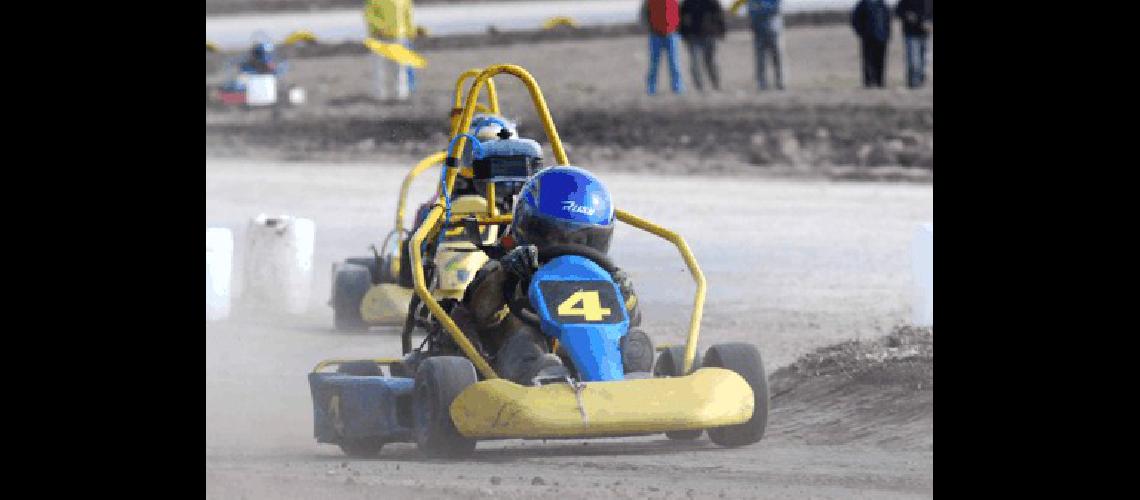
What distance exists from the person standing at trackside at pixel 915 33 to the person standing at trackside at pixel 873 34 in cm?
22

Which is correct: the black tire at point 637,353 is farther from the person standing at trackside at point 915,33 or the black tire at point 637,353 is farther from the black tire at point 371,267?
the person standing at trackside at point 915,33

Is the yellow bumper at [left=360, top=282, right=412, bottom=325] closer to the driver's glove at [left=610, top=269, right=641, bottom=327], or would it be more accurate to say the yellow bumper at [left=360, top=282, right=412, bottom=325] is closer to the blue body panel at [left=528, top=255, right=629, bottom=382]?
the driver's glove at [left=610, top=269, right=641, bottom=327]

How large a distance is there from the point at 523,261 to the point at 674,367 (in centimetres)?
80

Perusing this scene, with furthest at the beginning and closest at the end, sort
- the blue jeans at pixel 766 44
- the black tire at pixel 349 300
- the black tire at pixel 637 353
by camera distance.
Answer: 1. the blue jeans at pixel 766 44
2. the black tire at pixel 349 300
3. the black tire at pixel 637 353

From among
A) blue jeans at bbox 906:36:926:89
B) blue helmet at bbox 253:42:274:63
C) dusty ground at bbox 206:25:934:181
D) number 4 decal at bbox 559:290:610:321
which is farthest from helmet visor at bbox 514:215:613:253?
blue helmet at bbox 253:42:274:63

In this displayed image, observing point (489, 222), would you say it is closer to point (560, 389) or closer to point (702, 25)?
point (560, 389)

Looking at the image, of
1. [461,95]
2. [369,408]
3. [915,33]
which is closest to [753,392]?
[369,408]

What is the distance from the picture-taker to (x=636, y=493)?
8.86m

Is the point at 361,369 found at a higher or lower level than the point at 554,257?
lower

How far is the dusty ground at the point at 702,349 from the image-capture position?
30.3 feet

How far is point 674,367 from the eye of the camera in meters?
10.3

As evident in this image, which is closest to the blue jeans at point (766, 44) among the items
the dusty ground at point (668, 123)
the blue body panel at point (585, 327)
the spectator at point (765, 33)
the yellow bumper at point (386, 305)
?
the spectator at point (765, 33)

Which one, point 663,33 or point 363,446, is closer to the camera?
point 363,446
